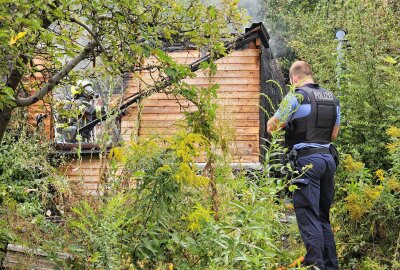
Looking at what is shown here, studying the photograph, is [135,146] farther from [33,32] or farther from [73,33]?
[73,33]

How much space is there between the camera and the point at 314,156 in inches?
224

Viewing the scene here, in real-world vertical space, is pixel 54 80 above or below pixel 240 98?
below

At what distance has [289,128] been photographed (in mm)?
5785

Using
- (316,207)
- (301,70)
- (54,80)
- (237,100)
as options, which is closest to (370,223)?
(316,207)

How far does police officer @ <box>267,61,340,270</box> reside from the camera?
5500 millimetres

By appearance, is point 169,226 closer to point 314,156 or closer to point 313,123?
point 314,156

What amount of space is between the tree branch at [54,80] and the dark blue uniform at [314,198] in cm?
162

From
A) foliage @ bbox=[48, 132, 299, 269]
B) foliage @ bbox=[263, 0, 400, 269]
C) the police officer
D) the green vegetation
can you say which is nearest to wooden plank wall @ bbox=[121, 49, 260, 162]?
foliage @ bbox=[263, 0, 400, 269]

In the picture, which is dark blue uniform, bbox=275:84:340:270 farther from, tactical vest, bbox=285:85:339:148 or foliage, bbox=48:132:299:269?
foliage, bbox=48:132:299:269

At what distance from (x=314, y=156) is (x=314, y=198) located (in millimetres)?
378

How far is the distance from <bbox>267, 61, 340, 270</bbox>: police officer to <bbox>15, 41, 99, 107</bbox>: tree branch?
161cm

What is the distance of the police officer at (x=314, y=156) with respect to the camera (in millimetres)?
5500

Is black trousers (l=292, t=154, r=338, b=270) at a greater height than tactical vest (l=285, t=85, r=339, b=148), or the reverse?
tactical vest (l=285, t=85, r=339, b=148)

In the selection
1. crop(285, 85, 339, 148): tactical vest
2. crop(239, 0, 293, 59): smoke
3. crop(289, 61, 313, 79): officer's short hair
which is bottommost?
crop(285, 85, 339, 148): tactical vest
